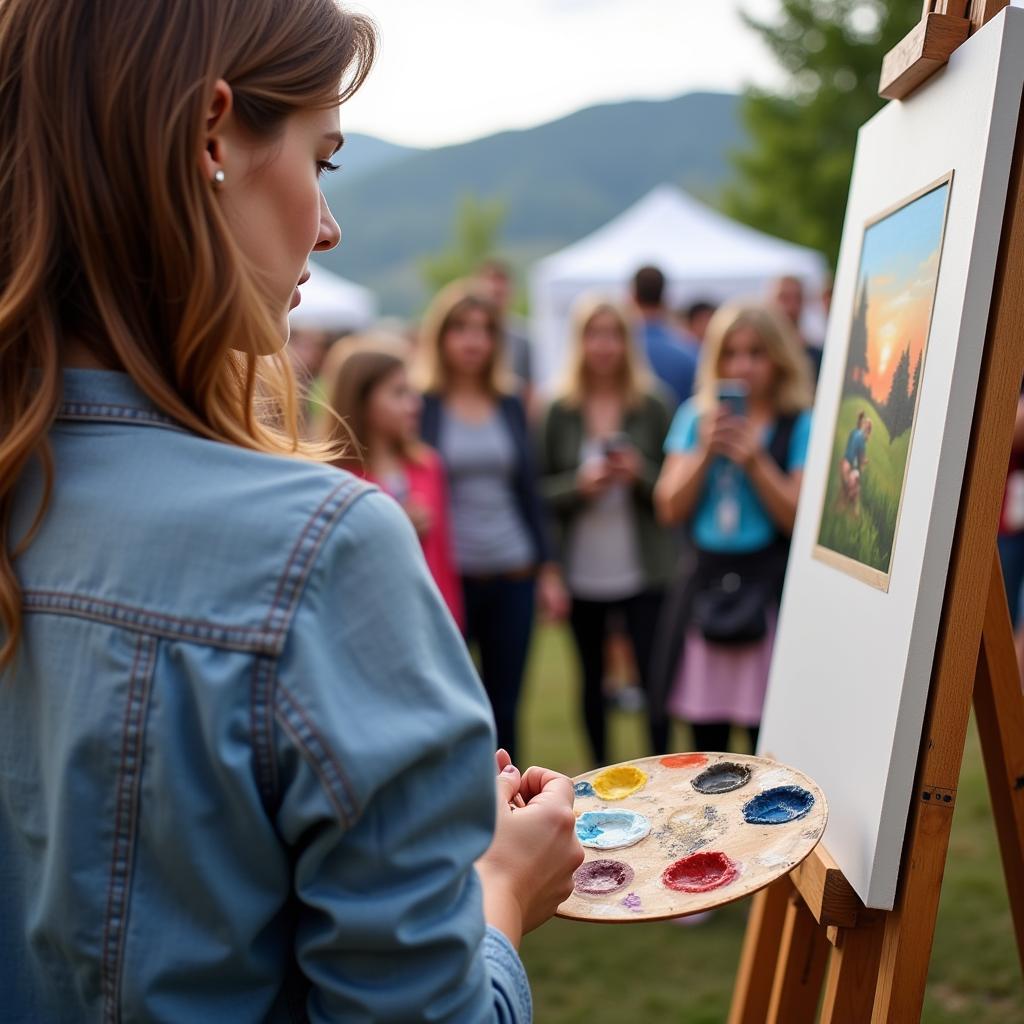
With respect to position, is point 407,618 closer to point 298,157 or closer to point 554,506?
point 298,157

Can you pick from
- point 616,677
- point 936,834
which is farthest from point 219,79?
point 616,677

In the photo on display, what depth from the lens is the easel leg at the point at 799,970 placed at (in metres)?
1.49

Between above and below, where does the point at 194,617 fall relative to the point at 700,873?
above

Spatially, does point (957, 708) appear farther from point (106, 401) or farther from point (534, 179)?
point (534, 179)

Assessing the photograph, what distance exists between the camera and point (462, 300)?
3.76 metres

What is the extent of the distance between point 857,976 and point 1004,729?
12.6 inches

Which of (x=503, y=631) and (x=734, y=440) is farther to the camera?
(x=503, y=631)

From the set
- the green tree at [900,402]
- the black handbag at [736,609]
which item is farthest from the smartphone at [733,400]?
the green tree at [900,402]

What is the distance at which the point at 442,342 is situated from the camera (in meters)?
3.74

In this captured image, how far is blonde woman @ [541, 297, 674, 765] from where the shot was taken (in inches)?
147

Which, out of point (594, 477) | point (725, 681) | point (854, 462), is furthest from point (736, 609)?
point (854, 462)

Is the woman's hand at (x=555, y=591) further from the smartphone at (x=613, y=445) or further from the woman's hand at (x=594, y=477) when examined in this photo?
the smartphone at (x=613, y=445)

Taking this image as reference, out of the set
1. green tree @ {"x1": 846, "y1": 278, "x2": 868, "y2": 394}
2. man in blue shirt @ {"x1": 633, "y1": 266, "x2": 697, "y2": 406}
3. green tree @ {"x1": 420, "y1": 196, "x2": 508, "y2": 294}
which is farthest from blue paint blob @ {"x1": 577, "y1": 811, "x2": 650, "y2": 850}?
green tree @ {"x1": 420, "y1": 196, "x2": 508, "y2": 294}

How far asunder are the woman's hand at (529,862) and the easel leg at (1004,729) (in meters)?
0.55
